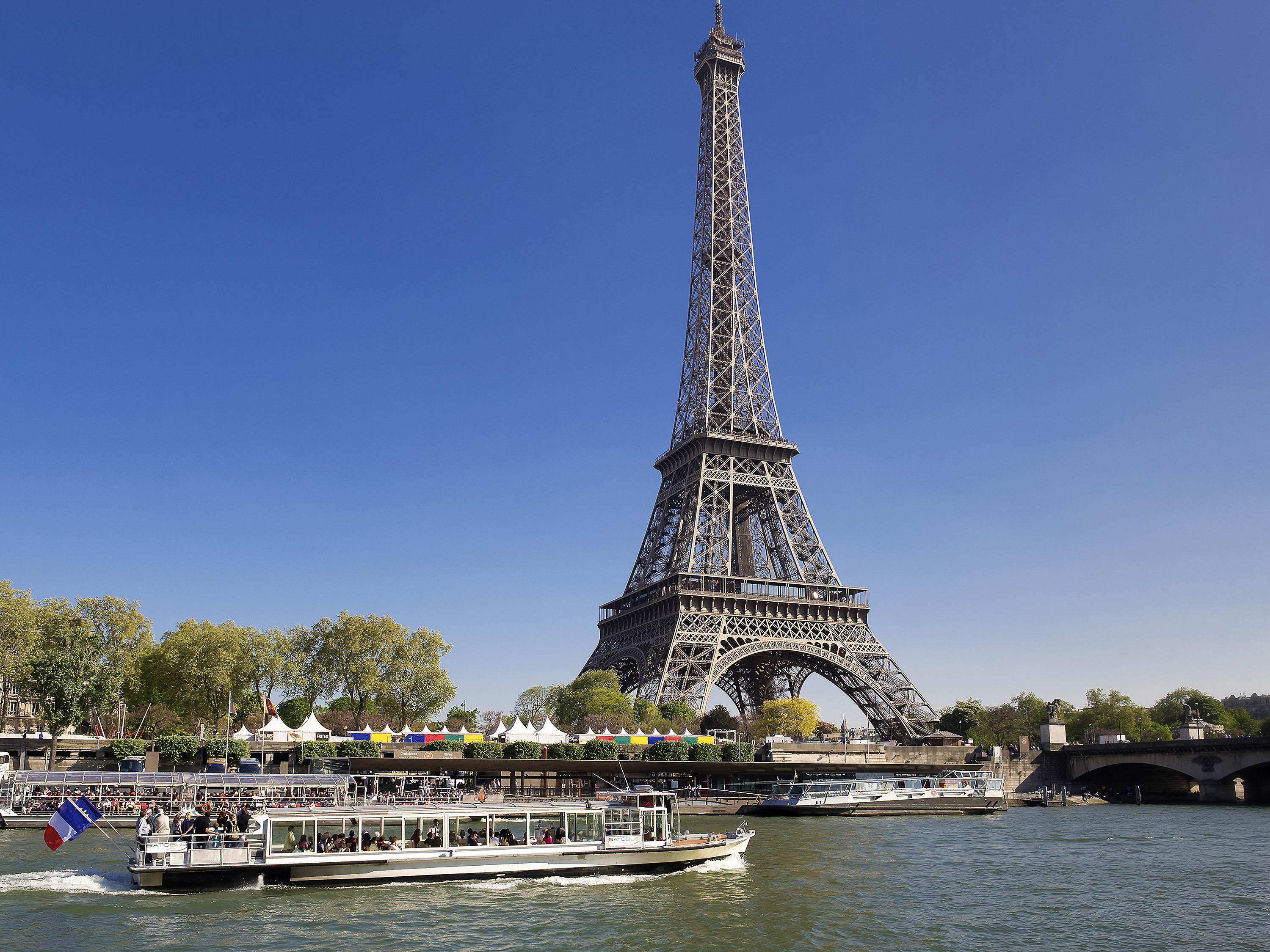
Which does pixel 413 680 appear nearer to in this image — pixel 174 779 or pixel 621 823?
pixel 174 779

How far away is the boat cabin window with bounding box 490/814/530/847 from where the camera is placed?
32188 millimetres

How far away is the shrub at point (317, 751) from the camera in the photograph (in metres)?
58.4

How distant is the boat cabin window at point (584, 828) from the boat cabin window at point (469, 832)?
261 cm

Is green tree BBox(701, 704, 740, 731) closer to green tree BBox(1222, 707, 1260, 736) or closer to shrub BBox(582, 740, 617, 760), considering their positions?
shrub BBox(582, 740, 617, 760)

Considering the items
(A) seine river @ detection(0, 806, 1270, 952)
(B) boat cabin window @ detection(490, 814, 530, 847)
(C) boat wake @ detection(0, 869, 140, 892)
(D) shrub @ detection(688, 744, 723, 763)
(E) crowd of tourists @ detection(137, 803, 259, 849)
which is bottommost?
(A) seine river @ detection(0, 806, 1270, 952)

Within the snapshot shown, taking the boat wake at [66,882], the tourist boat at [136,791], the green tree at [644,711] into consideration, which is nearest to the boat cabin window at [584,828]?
the tourist boat at [136,791]

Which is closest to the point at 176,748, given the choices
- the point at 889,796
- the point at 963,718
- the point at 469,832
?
the point at 469,832

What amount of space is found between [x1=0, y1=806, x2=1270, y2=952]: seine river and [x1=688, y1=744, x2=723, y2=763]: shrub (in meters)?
25.8

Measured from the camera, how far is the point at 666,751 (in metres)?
64.0

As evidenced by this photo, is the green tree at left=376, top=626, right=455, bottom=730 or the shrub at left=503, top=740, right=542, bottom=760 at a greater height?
the green tree at left=376, top=626, right=455, bottom=730

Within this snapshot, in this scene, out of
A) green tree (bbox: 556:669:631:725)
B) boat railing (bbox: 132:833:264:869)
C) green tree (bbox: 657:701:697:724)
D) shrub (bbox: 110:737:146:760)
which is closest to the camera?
boat railing (bbox: 132:833:264:869)

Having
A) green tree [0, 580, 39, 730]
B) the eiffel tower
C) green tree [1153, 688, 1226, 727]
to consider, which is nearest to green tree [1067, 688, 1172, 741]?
green tree [1153, 688, 1226, 727]

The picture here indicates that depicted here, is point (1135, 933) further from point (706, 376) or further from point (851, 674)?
point (706, 376)

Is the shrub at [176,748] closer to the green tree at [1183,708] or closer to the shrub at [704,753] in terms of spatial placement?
the shrub at [704,753]
